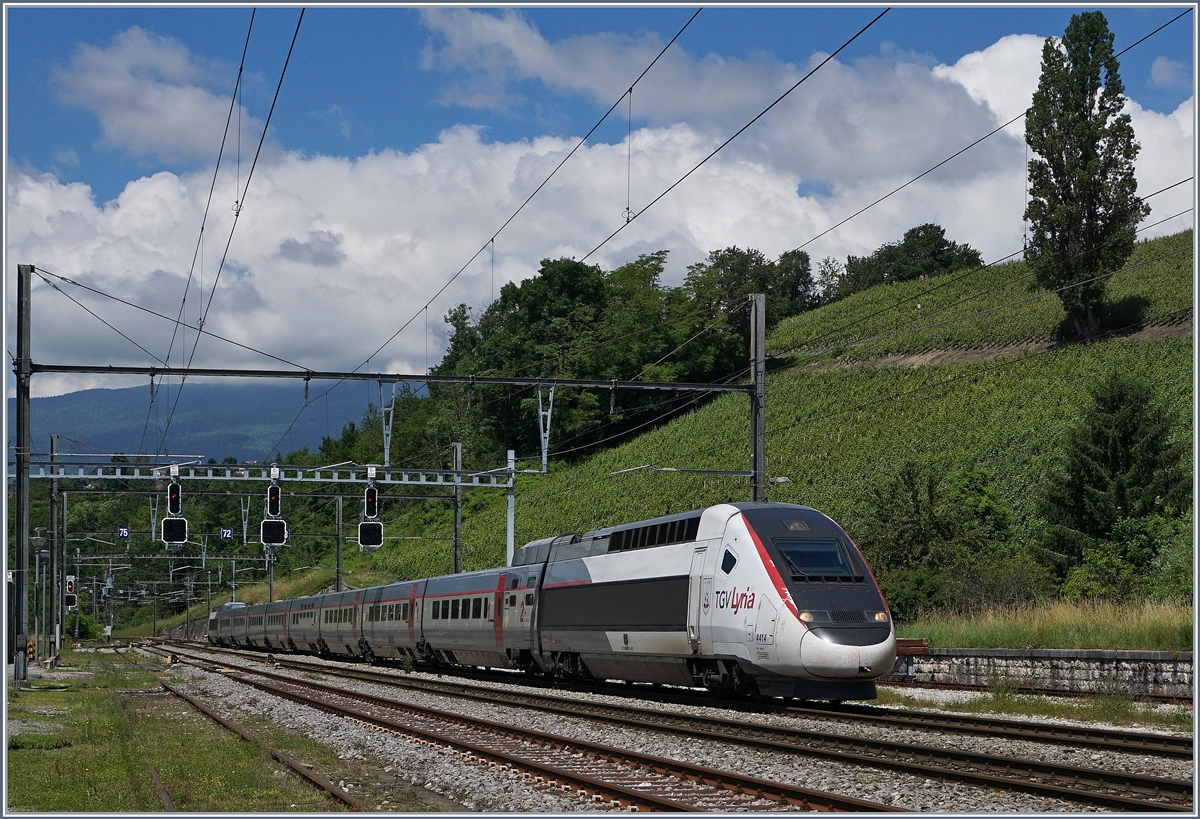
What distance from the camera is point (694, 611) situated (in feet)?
72.2

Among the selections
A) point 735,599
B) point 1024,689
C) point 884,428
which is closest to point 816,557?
point 735,599

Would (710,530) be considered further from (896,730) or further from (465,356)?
(465,356)

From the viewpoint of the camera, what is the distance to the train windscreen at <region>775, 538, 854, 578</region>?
19906 millimetres

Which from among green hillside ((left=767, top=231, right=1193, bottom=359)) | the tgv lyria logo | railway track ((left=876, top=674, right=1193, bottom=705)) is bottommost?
railway track ((left=876, top=674, right=1193, bottom=705))

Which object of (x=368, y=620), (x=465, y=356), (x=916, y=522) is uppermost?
(x=465, y=356)

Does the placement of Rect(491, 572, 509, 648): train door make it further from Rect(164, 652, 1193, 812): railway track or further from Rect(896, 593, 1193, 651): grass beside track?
Rect(164, 652, 1193, 812): railway track

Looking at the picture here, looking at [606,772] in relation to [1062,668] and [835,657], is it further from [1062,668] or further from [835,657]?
[1062,668]

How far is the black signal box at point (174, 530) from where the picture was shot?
127 ft

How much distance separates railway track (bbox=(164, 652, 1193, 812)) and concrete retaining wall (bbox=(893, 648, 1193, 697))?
5828 millimetres

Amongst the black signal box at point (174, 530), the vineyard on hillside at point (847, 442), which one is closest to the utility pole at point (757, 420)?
the black signal box at point (174, 530)

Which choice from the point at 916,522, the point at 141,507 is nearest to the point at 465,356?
the point at 141,507

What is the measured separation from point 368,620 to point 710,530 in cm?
2654

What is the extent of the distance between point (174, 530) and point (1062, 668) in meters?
28.4

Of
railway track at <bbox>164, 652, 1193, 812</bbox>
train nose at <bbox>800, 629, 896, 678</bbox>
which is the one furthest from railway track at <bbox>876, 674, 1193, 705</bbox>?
railway track at <bbox>164, 652, 1193, 812</bbox>
